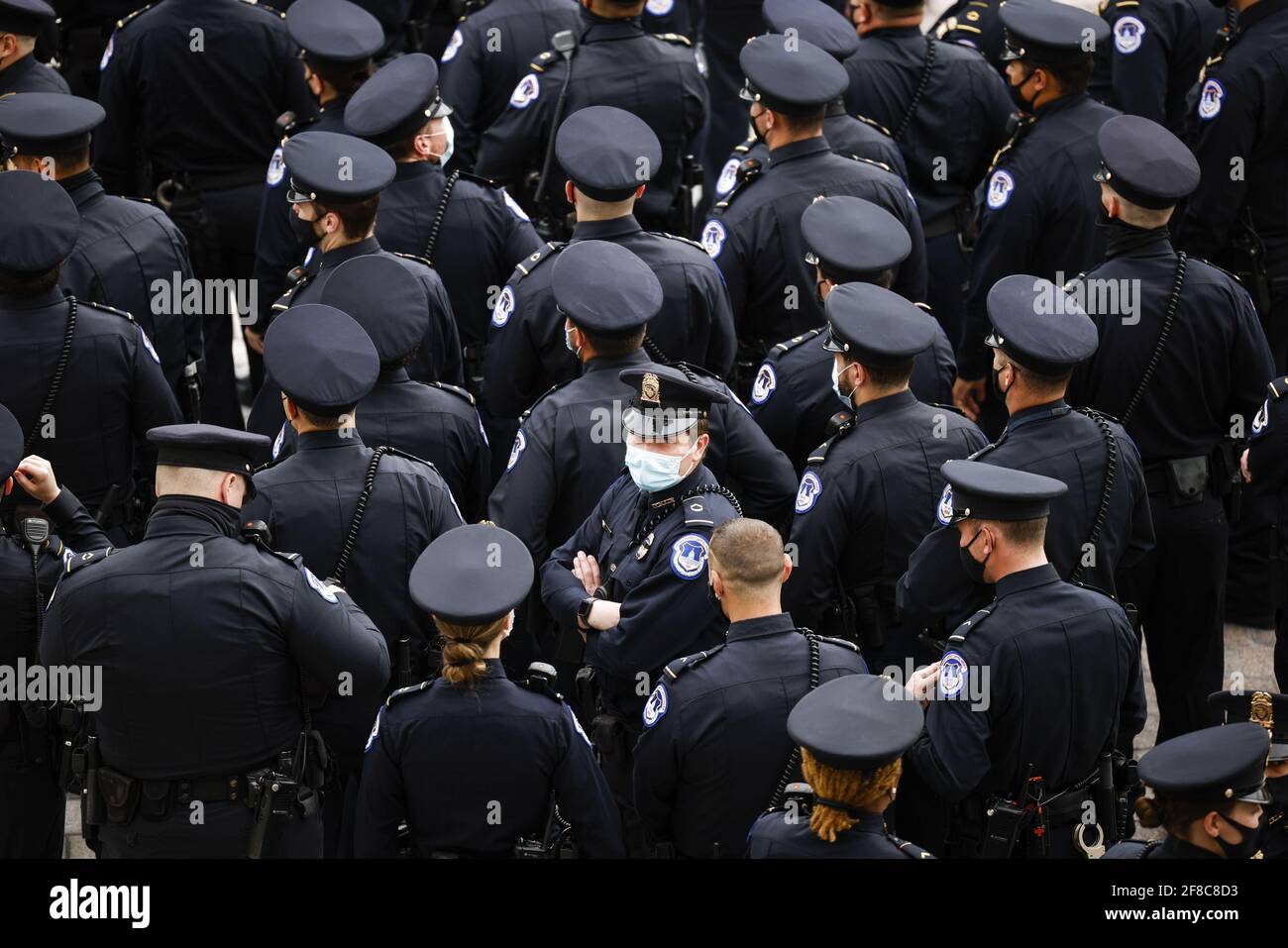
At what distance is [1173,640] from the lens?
686cm

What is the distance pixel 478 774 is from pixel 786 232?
10.9 feet

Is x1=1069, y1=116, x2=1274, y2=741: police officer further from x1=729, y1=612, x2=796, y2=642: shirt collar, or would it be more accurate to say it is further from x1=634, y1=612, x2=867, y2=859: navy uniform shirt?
x1=729, y1=612, x2=796, y2=642: shirt collar

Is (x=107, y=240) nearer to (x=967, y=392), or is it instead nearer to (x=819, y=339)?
(x=819, y=339)

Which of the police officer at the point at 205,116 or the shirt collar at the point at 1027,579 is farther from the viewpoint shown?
the police officer at the point at 205,116

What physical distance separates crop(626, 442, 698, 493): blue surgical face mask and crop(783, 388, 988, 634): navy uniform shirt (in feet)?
1.73

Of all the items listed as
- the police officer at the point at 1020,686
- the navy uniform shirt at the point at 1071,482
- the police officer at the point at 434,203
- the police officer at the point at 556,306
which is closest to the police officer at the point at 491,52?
the police officer at the point at 434,203

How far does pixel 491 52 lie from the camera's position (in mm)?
8547

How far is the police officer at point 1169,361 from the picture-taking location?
254 inches

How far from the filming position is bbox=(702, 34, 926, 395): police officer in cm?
729

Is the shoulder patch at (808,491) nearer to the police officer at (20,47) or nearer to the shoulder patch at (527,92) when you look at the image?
the shoulder patch at (527,92)

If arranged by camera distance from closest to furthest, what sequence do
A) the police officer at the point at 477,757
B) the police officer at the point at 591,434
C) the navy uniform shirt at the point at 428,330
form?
1. the police officer at the point at 477,757
2. the police officer at the point at 591,434
3. the navy uniform shirt at the point at 428,330

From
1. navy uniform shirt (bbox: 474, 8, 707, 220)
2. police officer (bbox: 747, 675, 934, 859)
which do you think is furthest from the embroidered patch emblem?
police officer (bbox: 747, 675, 934, 859)

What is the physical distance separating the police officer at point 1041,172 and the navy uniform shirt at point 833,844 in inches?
149

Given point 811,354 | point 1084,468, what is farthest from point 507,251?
point 1084,468
